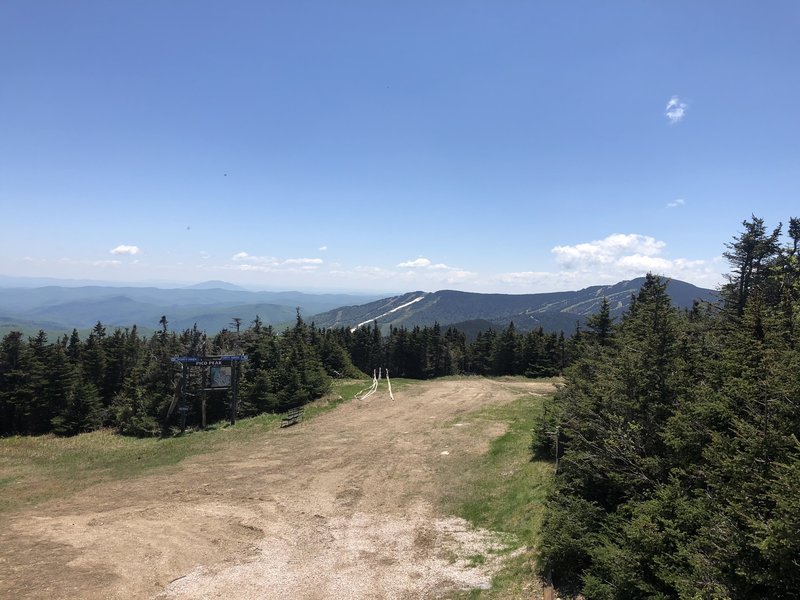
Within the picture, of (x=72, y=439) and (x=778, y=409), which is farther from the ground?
(x=778, y=409)

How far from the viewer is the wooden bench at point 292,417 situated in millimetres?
38312

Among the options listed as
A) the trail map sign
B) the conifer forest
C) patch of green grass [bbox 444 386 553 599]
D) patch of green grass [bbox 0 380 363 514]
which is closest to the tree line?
the trail map sign

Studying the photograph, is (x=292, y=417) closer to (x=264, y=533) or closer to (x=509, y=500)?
(x=264, y=533)

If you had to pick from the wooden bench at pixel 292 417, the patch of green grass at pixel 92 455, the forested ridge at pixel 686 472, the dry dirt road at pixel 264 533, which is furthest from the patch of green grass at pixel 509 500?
the patch of green grass at pixel 92 455

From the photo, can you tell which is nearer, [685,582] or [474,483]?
[685,582]

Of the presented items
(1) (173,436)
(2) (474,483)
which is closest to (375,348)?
(1) (173,436)

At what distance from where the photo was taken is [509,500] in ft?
67.4

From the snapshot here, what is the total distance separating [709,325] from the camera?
21703 millimetres

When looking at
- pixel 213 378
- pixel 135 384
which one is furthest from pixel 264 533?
pixel 135 384

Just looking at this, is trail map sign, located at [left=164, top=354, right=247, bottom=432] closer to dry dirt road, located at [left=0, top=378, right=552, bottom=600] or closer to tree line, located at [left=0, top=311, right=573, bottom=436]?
tree line, located at [left=0, top=311, right=573, bottom=436]

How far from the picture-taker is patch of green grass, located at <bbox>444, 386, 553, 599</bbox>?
14.6 meters

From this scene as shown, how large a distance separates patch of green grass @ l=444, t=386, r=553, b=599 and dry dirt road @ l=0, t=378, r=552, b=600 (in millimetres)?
834

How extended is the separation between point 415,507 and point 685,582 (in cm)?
1364

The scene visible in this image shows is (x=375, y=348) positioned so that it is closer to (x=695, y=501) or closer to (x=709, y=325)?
(x=709, y=325)
